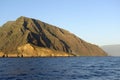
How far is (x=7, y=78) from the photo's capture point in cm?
4881

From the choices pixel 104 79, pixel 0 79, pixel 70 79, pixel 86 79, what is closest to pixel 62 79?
pixel 70 79

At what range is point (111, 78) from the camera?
4984cm

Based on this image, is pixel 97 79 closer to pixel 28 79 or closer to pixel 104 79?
pixel 104 79

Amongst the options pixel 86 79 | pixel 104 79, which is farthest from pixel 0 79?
pixel 104 79

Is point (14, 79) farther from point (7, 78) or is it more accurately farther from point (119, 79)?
point (119, 79)

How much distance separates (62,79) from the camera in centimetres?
4725

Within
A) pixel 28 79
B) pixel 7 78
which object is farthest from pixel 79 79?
pixel 7 78

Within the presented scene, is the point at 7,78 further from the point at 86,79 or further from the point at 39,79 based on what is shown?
the point at 86,79

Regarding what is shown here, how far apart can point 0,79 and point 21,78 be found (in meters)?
3.94

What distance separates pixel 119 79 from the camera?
48062mm

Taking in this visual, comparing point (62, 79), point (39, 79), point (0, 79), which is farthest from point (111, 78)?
point (0, 79)

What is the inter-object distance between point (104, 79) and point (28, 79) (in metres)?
13.6

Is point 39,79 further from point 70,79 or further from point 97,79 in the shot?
point 97,79

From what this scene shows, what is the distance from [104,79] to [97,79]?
125 centimetres
